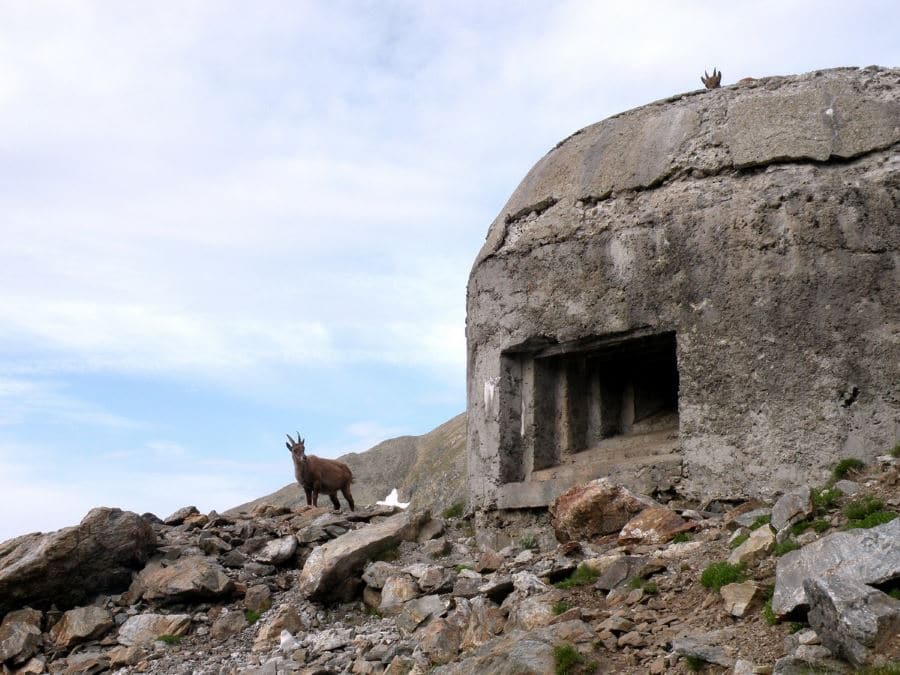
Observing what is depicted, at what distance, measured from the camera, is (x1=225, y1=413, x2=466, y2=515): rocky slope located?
26.8m

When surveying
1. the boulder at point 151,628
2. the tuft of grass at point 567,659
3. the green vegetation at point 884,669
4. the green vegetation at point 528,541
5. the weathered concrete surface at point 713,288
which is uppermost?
the weathered concrete surface at point 713,288

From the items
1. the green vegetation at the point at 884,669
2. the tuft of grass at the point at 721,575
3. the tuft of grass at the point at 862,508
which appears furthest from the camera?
the tuft of grass at the point at 862,508

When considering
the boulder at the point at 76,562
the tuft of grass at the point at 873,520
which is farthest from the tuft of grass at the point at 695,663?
the boulder at the point at 76,562

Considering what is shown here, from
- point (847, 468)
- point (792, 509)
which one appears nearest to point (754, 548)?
point (792, 509)

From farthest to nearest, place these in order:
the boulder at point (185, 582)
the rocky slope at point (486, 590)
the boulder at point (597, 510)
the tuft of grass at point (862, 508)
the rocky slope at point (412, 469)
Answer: the rocky slope at point (412, 469), the boulder at point (185, 582), the boulder at point (597, 510), the tuft of grass at point (862, 508), the rocky slope at point (486, 590)

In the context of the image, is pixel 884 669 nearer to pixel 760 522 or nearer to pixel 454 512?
pixel 760 522

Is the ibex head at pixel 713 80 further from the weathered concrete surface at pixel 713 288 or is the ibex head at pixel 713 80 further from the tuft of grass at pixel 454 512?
the tuft of grass at pixel 454 512

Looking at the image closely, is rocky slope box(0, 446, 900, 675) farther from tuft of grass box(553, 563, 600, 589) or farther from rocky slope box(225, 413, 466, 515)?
rocky slope box(225, 413, 466, 515)

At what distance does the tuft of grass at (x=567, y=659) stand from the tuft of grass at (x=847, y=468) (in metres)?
3.32

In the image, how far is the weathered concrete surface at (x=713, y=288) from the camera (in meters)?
8.87

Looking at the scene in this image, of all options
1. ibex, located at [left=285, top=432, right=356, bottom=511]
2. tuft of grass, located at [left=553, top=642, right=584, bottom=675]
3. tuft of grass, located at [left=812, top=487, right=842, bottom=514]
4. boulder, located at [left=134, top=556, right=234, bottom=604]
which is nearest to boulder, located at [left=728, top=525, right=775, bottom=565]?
tuft of grass, located at [left=812, top=487, right=842, bottom=514]

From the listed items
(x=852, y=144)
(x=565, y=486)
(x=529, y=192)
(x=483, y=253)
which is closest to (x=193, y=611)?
(x=565, y=486)

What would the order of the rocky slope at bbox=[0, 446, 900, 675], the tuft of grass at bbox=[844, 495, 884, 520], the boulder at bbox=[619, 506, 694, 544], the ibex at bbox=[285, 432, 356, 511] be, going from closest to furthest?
1. the rocky slope at bbox=[0, 446, 900, 675]
2. the tuft of grass at bbox=[844, 495, 884, 520]
3. the boulder at bbox=[619, 506, 694, 544]
4. the ibex at bbox=[285, 432, 356, 511]

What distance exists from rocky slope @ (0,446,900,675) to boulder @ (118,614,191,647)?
0.06 ft
